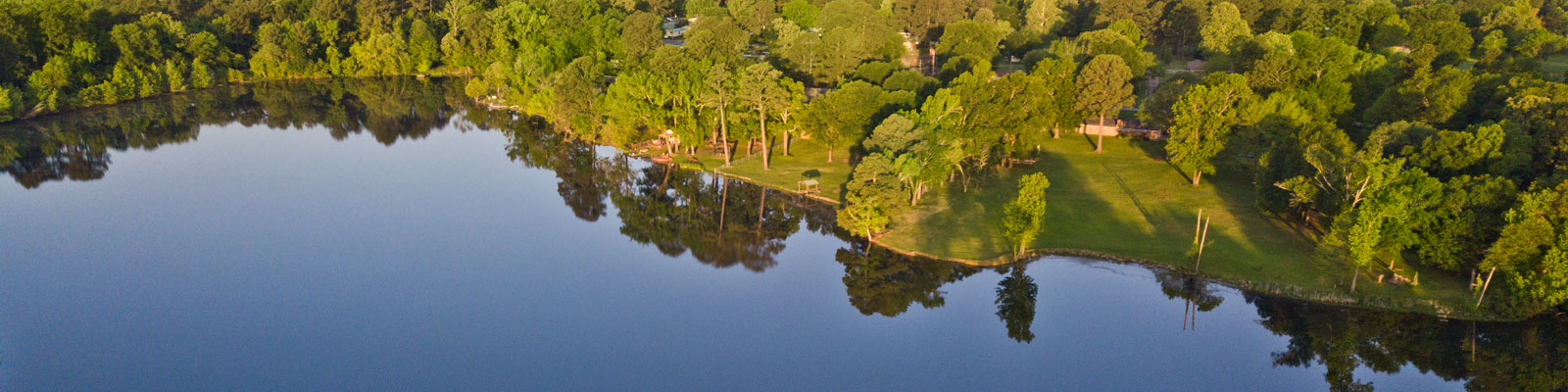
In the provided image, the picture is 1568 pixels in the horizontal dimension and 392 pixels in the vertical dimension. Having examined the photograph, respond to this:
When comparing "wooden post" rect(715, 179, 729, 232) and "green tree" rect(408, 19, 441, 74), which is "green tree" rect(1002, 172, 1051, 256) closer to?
"wooden post" rect(715, 179, 729, 232)

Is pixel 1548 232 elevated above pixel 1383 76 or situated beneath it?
situated beneath

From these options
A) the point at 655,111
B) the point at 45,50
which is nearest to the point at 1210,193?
the point at 655,111

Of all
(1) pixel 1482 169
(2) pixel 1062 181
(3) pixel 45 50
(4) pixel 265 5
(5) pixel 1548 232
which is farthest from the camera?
(4) pixel 265 5

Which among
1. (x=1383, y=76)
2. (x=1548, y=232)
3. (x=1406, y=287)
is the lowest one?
(x=1406, y=287)

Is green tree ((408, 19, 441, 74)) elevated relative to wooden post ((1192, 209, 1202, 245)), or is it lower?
elevated

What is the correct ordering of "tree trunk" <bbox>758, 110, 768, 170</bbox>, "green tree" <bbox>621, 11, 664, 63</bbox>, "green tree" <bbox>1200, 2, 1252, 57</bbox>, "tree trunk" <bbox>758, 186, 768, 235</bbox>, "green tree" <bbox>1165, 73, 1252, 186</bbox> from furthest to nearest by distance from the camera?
"green tree" <bbox>621, 11, 664, 63</bbox> < "green tree" <bbox>1200, 2, 1252, 57</bbox> < "tree trunk" <bbox>758, 110, 768, 170</bbox> < "green tree" <bbox>1165, 73, 1252, 186</bbox> < "tree trunk" <bbox>758, 186, 768, 235</bbox>

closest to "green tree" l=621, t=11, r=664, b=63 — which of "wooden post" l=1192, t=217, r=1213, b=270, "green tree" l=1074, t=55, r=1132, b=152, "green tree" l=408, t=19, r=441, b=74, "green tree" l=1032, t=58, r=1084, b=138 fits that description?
"green tree" l=408, t=19, r=441, b=74

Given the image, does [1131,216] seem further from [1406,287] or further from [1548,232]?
[1548,232]

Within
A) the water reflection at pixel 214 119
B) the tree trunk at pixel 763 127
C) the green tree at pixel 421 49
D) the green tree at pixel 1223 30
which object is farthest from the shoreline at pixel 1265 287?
the green tree at pixel 421 49
